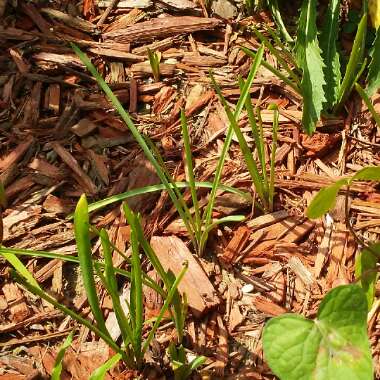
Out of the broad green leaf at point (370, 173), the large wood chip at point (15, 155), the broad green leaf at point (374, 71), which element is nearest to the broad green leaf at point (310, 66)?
the broad green leaf at point (374, 71)

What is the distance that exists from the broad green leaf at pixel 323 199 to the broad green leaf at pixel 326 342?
0.20 metres

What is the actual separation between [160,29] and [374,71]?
639 mm

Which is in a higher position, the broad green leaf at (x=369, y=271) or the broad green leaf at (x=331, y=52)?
the broad green leaf at (x=331, y=52)

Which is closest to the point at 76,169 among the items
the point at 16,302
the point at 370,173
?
the point at 16,302

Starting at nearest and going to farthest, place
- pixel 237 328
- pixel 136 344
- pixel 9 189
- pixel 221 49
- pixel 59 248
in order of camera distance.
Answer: pixel 136 344 → pixel 237 328 → pixel 59 248 → pixel 9 189 → pixel 221 49

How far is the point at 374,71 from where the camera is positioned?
168cm

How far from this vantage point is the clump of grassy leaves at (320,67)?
1.64 metres

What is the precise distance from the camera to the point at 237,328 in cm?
140

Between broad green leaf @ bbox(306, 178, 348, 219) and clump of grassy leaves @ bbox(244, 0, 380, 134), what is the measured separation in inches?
17.7

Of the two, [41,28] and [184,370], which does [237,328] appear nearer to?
[184,370]

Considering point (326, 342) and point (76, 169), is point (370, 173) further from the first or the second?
point (76, 169)

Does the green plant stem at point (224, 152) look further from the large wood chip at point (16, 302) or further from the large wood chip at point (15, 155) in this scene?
the large wood chip at point (15, 155)

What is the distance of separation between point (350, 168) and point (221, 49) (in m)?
0.55

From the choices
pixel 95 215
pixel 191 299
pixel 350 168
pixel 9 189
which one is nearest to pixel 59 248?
pixel 95 215
